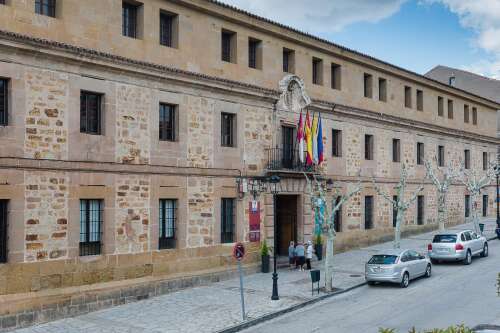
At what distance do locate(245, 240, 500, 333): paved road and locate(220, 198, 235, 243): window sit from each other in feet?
18.1

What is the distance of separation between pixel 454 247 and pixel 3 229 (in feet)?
62.1

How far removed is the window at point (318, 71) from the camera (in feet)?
94.1

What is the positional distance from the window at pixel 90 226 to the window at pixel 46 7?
6032mm

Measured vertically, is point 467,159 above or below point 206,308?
above

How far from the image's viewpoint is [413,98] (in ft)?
117

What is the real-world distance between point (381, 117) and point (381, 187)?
13.4 ft

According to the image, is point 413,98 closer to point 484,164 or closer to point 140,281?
point 484,164

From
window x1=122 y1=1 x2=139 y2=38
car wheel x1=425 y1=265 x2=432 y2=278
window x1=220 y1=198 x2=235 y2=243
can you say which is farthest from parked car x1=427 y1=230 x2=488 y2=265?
window x1=122 y1=1 x2=139 y2=38

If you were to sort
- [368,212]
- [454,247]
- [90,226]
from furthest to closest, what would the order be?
[368,212], [454,247], [90,226]

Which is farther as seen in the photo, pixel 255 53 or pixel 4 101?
pixel 255 53

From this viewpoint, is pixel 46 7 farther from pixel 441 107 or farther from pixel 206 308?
pixel 441 107

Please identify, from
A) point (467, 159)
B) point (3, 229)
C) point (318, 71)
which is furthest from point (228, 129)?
point (467, 159)

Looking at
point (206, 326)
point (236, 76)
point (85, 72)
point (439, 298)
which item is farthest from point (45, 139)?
point (439, 298)

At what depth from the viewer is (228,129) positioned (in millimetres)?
23922
